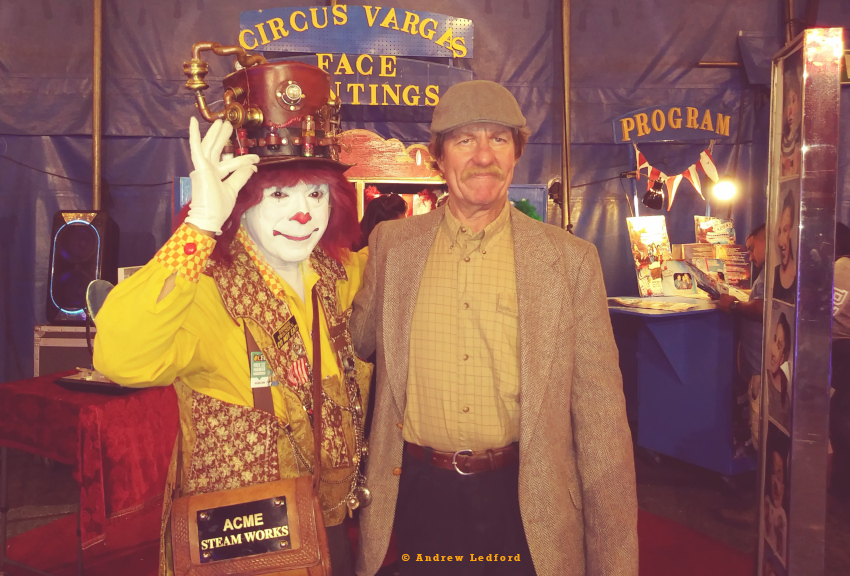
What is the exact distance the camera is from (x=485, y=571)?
162 centimetres

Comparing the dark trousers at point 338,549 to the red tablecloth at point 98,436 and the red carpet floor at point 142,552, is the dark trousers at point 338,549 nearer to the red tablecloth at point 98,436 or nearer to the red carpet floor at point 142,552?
the red tablecloth at point 98,436

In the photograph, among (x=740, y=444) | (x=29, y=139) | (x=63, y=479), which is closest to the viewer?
(x=740, y=444)

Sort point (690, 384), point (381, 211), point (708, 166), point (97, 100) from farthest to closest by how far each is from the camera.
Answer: point (708, 166) → point (97, 100) → point (381, 211) → point (690, 384)

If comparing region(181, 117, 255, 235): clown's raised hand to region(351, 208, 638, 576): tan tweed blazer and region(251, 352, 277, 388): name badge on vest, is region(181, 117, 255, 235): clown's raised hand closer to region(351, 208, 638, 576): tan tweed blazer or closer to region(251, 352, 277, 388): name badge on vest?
region(251, 352, 277, 388): name badge on vest

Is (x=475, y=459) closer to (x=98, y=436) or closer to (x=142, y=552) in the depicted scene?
(x=98, y=436)

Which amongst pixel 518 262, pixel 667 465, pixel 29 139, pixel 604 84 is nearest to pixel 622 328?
pixel 667 465

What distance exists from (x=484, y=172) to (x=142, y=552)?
2.59 meters

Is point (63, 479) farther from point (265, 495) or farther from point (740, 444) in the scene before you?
point (740, 444)

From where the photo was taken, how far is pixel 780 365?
200 cm

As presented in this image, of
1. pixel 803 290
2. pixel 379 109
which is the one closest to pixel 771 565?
pixel 803 290

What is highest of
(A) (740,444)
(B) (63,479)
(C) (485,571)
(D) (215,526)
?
(D) (215,526)

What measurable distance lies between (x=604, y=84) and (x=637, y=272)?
66.6 inches

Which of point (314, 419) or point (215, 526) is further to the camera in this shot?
point (314, 419)

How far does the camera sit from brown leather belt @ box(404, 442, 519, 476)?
5.22 feet
